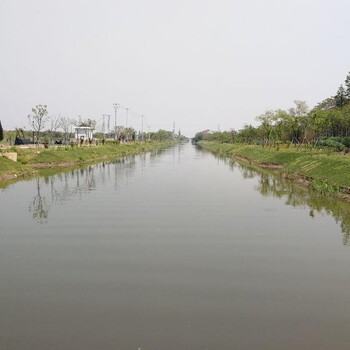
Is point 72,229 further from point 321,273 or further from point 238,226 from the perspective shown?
point 321,273

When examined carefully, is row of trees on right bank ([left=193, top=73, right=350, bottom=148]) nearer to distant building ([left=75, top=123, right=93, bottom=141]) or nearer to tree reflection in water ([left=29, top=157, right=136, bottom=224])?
tree reflection in water ([left=29, top=157, right=136, bottom=224])

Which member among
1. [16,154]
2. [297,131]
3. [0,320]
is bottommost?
[0,320]

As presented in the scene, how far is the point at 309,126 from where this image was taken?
59469 mm

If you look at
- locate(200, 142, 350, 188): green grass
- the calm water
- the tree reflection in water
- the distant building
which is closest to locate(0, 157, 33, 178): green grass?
the tree reflection in water

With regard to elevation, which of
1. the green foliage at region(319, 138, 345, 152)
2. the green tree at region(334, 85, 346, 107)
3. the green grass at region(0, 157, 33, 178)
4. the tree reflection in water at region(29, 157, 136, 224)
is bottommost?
the tree reflection in water at region(29, 157, 136, 224)

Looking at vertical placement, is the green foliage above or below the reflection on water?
above

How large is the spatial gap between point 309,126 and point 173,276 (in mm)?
53209

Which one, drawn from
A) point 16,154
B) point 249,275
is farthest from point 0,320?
point 16,154

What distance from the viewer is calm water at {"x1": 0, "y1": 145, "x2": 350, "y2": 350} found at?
331 inches

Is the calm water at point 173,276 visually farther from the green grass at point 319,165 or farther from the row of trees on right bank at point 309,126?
the row of trees on right bank at point 309,126

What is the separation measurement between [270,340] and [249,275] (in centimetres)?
373

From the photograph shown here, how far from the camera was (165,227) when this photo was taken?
18016 millimetres

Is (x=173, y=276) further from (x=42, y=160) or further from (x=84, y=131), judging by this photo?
(x=84, y=131)

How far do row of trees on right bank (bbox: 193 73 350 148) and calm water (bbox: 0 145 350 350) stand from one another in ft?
114
